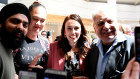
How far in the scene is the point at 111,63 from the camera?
1.17m

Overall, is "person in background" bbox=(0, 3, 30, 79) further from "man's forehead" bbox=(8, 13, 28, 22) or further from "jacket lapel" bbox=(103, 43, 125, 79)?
"jacket lapel" bbox=(103, 43, 125, 79)

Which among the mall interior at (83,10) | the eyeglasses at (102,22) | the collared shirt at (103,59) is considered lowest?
the collared shirt at (103,59)

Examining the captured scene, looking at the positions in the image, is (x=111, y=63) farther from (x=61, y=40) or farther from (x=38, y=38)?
(x=38, y=38)

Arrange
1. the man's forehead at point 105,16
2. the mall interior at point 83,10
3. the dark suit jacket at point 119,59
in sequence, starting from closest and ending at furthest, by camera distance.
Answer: the dark suit jacket at point 119,59 < the man's forehead at point 105,16 < the mall interior at point 83,10

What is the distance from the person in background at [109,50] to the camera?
3.74ft

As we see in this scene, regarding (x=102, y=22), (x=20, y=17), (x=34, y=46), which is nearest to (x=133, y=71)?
(x=102, y=22)

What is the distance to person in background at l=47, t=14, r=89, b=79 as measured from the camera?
1.41 m

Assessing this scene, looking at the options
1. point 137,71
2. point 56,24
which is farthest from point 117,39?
point 56,24

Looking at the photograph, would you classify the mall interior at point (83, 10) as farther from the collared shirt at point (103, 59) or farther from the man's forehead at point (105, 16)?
the collared shirt at point (103, 59)

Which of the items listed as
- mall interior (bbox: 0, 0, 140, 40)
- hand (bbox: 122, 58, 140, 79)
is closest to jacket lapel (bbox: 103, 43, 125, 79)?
hand (bbox: 122, 58, 140, 79)

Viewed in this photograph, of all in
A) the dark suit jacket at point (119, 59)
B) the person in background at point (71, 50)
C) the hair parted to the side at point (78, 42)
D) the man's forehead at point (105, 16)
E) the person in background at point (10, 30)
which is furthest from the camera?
the hair parted to the side at point (78, 42)

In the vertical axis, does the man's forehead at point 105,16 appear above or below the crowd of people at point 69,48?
above

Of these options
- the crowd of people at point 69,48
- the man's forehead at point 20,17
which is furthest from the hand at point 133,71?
the man's forehead at point 20,17

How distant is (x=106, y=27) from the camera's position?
121 centimetres
